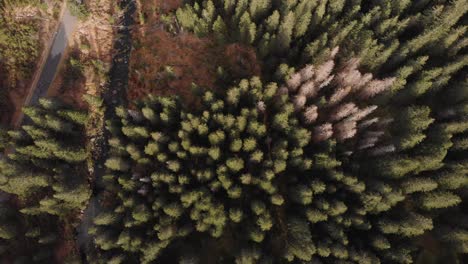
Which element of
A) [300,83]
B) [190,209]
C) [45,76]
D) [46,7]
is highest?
[46,7]

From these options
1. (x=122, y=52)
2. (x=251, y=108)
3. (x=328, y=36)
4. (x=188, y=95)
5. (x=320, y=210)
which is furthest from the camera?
(x=122, y=52)

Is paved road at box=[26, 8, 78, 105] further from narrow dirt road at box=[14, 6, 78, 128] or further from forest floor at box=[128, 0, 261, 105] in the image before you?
forest floor at box=[128, 0, 261, 105]

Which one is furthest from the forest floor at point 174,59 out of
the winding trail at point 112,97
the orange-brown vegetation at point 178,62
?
the winding trail at point 112,97

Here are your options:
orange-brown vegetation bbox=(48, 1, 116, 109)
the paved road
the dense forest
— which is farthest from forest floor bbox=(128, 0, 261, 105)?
the paved road

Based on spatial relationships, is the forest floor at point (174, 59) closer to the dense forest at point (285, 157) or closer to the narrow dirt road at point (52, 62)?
the dense forest at point (285, 157)

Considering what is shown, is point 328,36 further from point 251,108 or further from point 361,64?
point 251,108

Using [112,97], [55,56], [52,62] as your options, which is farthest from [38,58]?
[112,97]

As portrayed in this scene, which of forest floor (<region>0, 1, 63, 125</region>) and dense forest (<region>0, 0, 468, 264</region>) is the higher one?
forest floor (<region>0, 1, 63, 125</region>)

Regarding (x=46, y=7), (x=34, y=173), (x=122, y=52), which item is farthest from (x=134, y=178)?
(x=46, y=7)
